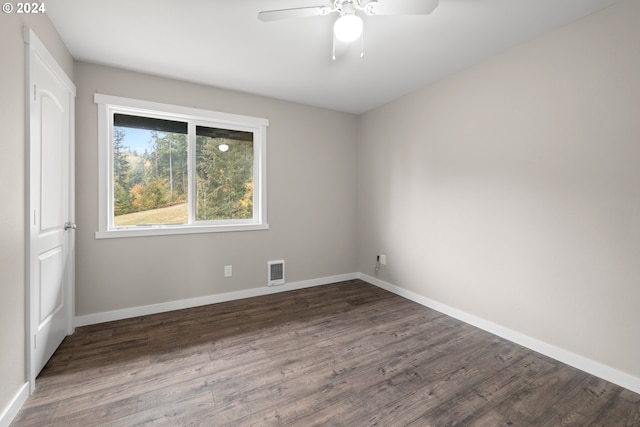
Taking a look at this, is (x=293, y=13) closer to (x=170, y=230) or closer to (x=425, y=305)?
(x=170, y=230)

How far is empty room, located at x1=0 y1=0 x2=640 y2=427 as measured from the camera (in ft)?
5.50

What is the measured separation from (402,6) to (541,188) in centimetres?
176

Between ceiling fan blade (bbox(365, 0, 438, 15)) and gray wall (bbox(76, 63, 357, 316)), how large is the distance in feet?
6.99

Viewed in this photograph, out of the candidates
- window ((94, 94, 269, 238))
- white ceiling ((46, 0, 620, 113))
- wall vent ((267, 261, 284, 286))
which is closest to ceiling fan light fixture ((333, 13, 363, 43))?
white ceiling ((46, 0, 620, 113))

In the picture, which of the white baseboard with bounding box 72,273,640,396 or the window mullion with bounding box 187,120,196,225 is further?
the window mullion with bounding box 187,120,196,225

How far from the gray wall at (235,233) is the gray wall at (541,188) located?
1.11m

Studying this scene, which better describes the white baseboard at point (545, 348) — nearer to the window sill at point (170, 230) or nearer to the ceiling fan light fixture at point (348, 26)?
the window sill at point (170, 230)

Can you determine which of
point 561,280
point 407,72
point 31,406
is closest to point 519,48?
point 407,72

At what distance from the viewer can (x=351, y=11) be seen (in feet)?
5.82

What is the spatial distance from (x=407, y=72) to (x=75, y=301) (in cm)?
391

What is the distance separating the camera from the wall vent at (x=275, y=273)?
3570mm

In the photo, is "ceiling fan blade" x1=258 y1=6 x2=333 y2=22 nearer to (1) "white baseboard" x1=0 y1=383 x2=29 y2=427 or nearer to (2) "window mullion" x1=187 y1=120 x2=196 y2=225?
(2) "window mullion" x1=187 y1=120 x2=196 y2=225

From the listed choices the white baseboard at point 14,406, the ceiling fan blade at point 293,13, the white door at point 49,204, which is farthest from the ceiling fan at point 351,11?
the white baseboard at point 14,406

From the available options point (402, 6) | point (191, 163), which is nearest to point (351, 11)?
point (402, 6)
